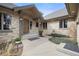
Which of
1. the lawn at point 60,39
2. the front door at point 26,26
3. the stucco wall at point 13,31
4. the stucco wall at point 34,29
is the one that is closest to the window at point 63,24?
the lawn at point 60,39

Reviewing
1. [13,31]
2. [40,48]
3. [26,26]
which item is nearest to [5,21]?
[13,31]

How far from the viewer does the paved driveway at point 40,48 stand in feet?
12.2

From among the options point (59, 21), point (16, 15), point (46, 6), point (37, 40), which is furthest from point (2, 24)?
point (59, 21)

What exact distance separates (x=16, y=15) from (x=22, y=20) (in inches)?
9.5

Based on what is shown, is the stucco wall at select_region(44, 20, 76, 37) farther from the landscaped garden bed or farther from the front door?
the landscaped garden bed

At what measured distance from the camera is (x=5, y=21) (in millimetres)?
3908

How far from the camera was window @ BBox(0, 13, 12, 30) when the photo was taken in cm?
386

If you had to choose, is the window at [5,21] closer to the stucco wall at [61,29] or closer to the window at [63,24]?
the stucco wall at [61,29]

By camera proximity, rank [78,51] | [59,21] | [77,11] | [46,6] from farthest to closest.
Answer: [77,11] < [59,21] < [46,6] < [78,51]

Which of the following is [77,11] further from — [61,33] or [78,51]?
[78,51]

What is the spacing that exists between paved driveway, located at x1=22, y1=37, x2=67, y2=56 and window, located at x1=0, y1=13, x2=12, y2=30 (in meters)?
0.67

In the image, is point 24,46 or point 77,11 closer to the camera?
point 24,46

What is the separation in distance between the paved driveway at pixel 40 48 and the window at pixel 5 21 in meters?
0.67

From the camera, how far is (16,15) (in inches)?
156
